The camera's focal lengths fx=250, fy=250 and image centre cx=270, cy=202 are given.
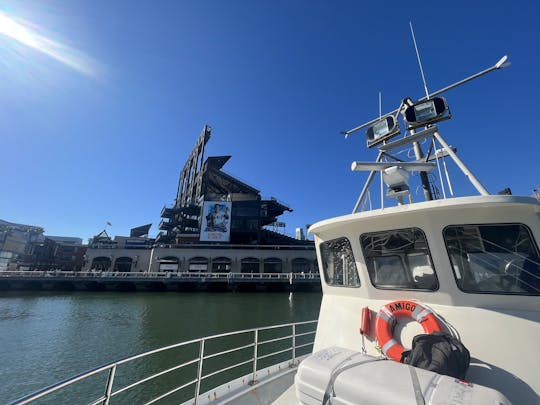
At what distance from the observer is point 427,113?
5.25m

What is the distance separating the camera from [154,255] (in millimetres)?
49656

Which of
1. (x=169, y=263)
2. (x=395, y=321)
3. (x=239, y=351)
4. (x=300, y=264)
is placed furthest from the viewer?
(x=300, y=264)

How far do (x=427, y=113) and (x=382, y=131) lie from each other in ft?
3.21

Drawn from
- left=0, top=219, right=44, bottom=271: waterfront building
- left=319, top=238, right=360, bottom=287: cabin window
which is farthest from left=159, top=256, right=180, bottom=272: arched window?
left=319, top=238, right=360, bottom=287: cabin window

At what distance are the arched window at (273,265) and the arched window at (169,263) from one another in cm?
1737

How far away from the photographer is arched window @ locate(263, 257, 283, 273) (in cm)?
5084

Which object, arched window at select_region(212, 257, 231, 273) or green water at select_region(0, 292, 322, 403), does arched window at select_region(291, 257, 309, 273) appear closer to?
arched window at select_region(212, 257, 231, 273)

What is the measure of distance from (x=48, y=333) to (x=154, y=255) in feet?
123

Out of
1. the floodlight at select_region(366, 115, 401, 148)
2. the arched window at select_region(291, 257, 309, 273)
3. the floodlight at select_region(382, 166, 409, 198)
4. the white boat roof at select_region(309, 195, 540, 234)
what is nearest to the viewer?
the white boat roof at select_region(309, 195, 540, 234)

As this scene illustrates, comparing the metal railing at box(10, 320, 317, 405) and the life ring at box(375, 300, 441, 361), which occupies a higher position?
the life ring at box(375, 300, 441, 361)

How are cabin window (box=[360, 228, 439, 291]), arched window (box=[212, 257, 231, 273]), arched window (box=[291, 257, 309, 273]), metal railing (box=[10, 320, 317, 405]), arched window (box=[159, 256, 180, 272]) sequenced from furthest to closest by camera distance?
arched window (box=[291, 257, 309, 273]) < arched window (box=[212, 257, 231, 273]) < arched window (box=[159, 256, 180, 272]) < metal railing (box=[10, 320, 317, 405]) < cabin window (box=[360, 228, 439, 291])

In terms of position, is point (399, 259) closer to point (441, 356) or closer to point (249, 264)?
point (441, 356)

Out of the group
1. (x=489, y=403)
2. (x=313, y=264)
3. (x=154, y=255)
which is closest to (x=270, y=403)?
(x=489, y=403)

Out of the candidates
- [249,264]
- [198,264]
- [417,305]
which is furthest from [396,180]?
[198,264]
